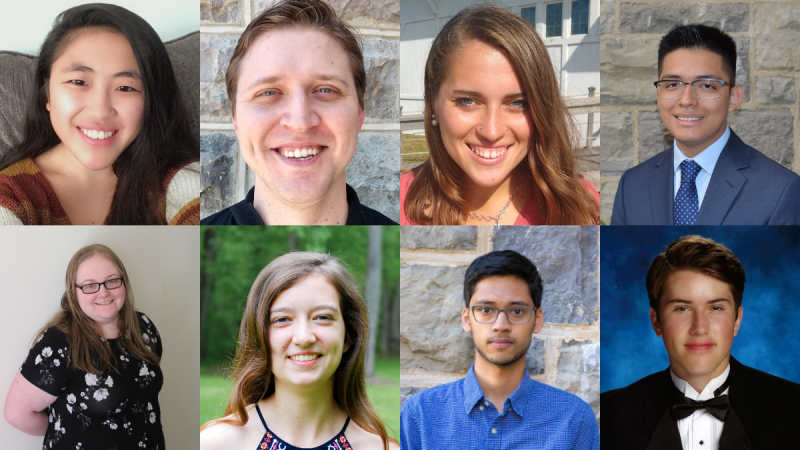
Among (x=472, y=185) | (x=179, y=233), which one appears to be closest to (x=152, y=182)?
(x=179, y=233)

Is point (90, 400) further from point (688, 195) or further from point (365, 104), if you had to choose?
point (688, 195)

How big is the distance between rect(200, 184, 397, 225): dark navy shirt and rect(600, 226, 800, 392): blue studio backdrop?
1.05 meters

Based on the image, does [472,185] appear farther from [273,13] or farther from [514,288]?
[273,13]

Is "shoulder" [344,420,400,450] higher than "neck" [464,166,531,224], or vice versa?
"neck" [464,166,531,224]

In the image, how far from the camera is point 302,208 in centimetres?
302

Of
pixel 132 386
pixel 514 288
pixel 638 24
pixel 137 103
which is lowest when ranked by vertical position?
pixel 132 386

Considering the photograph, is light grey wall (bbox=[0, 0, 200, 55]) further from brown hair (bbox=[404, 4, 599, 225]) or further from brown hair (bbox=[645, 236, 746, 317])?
brown hair (bbox=[645, 236, 746, 317])

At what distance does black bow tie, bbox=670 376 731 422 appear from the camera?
9.95 ft

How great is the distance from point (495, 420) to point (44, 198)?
226cm

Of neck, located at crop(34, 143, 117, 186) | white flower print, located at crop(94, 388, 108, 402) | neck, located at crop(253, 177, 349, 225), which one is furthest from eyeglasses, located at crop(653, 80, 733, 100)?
white flower print, located at crop(94, 388, 108, 402)

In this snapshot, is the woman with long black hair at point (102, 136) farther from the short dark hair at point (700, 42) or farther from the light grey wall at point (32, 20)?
the short dark hair at point (700, 42)

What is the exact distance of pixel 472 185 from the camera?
3.03 metres

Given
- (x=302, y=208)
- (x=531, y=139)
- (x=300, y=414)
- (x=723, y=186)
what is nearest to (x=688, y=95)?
(x=723, y=186)

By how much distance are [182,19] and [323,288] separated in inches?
55.0
